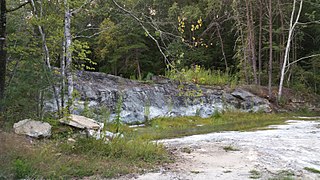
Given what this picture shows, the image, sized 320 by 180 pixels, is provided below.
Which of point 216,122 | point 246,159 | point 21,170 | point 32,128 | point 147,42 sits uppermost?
point 147,42

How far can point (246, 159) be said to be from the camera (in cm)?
666

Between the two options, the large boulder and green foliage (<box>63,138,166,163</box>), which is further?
the large boulder

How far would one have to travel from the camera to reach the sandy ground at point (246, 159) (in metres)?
5.55

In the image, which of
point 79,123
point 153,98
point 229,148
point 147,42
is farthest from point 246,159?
point 147,42

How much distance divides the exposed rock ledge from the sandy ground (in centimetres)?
641

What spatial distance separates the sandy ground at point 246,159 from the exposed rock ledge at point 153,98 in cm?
641

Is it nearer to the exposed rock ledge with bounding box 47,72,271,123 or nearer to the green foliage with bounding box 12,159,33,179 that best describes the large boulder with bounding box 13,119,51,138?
the green foliage with bounding box 12,159,33,179

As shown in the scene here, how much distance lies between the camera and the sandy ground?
18.2 feet

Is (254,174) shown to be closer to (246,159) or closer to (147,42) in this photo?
(246,159)

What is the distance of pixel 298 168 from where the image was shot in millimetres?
6047

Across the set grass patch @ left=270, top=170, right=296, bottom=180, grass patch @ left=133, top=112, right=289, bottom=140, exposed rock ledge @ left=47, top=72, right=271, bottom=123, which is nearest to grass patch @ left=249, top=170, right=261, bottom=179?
grass patch @ left=270, top=170, right=296, bottom=180

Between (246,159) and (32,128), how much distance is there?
14.3 ft

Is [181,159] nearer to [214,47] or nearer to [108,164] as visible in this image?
[108,164]

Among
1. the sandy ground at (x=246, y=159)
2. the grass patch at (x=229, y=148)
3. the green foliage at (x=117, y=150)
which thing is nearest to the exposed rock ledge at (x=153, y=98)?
the sandy ground at (x=246, y=159)
